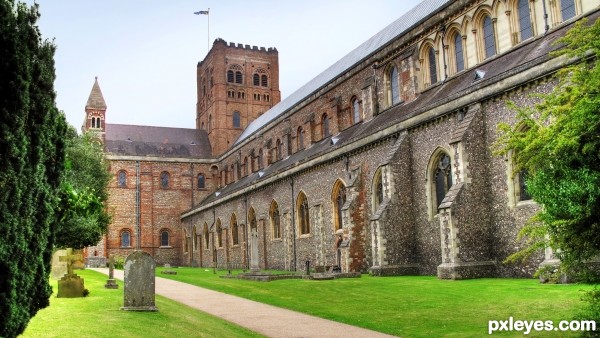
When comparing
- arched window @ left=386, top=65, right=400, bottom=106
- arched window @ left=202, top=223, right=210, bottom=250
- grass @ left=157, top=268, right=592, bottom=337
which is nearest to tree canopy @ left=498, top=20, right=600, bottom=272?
grass @ left=157, top=268, right=592, bottom=337

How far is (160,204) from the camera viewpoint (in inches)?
2395

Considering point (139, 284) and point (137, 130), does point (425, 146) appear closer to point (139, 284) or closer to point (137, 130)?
point (139, 284)

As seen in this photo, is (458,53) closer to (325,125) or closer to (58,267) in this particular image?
(325,125)

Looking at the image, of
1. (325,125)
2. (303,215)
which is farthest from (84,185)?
(325,125)

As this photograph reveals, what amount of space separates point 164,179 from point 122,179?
4.16m

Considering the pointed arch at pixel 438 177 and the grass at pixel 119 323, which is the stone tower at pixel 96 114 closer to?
the pointed arch at pixel 438 177

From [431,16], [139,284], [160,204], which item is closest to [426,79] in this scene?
[431,16]

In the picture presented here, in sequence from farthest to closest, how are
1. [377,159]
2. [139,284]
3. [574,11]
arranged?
[377,159] → [574,11] → [139,284]

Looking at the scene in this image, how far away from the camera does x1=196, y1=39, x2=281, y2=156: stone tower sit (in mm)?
64250

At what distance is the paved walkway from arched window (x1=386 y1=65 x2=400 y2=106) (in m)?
14.7

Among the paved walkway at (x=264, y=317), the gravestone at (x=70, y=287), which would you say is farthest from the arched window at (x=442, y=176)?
the gravestone at (x=70, y=287)

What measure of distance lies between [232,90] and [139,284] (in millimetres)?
51783

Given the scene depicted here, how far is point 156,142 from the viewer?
63875 mm

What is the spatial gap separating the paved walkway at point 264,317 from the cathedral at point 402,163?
7.10 metres
